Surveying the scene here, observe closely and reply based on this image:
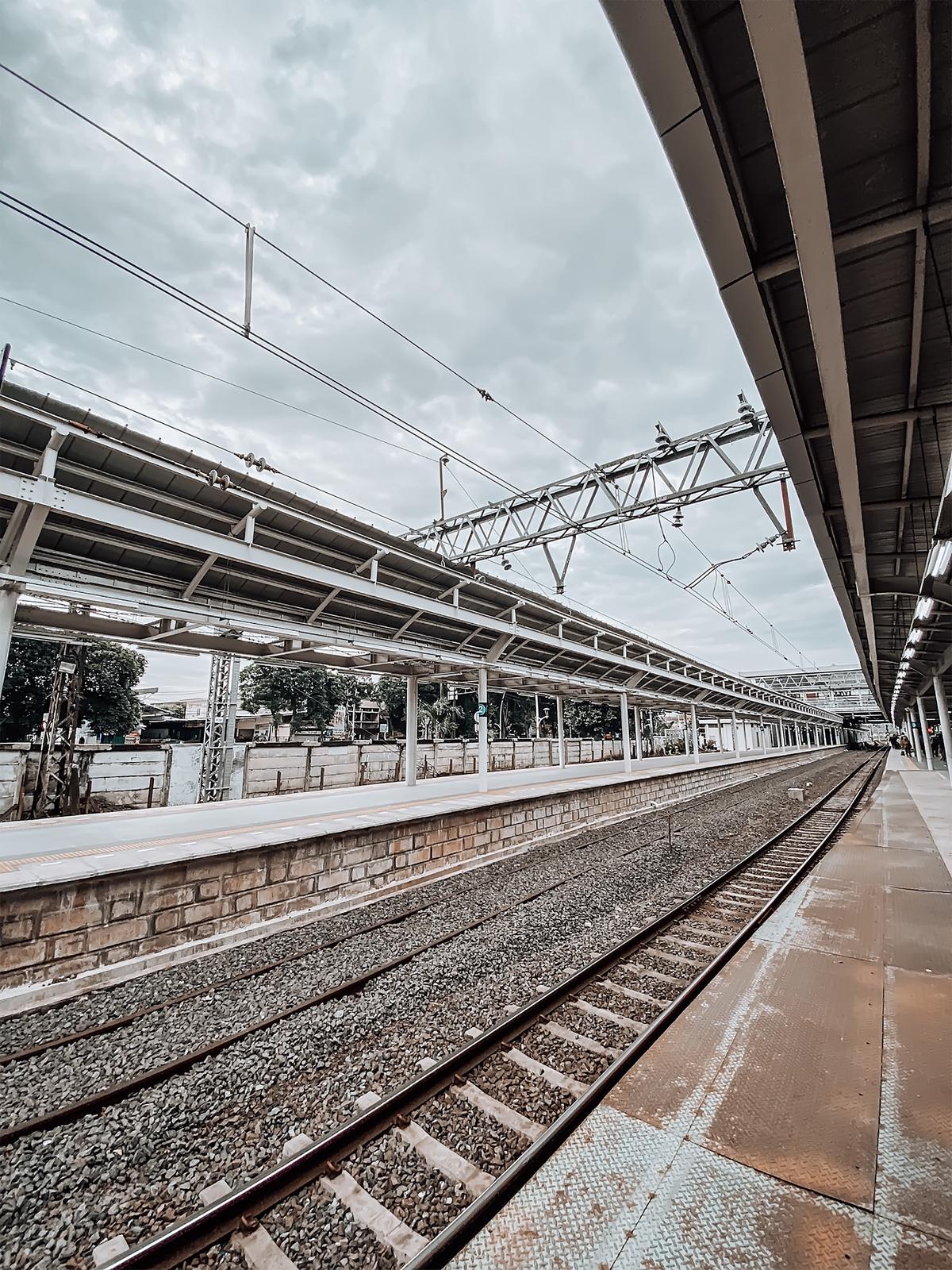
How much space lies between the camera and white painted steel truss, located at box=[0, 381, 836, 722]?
20.6 feet

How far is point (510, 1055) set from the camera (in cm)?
389

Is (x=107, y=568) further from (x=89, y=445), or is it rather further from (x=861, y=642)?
(x=861, y=642)

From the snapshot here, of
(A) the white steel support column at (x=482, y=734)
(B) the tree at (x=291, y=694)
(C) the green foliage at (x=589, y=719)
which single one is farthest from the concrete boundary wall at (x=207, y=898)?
(C) the green foliage at (x=589, y=719)

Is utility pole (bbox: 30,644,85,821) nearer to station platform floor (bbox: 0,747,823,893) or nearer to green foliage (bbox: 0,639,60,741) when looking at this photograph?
station platform floor (bbox: 0,747,823,893)

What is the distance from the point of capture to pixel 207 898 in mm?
6863

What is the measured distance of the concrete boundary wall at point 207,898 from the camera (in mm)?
5578

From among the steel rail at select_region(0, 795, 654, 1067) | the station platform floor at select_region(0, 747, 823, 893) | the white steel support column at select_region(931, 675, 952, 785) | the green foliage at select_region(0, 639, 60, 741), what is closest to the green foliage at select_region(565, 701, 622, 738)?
the white steel support column at select_region(931, 675, 952, 785)

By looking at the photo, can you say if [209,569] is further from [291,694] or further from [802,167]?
[291,694]

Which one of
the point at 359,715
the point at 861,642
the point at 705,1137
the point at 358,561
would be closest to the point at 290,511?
the point at 358,561

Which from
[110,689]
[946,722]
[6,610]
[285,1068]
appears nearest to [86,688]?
[110,689]

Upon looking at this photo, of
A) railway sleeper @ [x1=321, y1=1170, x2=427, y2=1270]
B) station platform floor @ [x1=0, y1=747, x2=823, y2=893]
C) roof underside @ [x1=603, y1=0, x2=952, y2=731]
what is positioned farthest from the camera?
station platform floor @ [x1=0, y1=747, x2=823, y2=893]

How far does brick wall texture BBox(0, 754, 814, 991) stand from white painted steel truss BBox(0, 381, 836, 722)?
12.0 feet

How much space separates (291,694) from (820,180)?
34.0 m

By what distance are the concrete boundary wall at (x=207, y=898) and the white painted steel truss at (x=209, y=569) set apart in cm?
366
